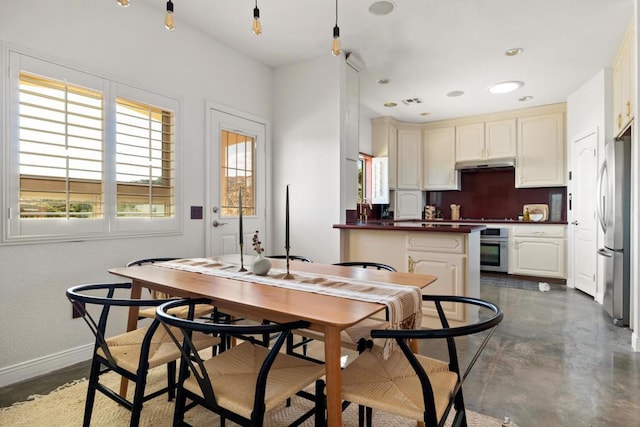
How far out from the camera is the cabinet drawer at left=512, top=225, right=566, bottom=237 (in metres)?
5.09

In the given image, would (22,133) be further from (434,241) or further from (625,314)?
(625,314)

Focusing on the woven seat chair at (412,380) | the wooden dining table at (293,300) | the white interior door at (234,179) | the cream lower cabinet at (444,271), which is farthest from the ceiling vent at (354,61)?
the woven seat chair at (412,380)

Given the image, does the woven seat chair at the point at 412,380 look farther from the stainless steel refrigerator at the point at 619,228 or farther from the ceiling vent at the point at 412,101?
the ceiling vent at the point at 412,101

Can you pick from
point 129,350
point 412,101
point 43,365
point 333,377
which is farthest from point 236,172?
point 412,101

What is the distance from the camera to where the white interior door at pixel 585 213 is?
422cm

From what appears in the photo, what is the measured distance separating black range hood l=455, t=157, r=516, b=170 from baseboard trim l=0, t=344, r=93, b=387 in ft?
18.7

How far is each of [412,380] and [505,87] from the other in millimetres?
4537

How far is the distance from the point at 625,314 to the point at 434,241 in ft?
6.18

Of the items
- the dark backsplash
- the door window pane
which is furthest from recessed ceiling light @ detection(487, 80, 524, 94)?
the door window pane

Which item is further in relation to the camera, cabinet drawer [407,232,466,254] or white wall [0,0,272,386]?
cabinet drawer [407,232,466,254]

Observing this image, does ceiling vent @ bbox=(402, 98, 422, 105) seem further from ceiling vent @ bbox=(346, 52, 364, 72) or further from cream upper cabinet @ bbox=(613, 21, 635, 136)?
cream upper cabinet @ bbox=(613, 21, 635, 136)

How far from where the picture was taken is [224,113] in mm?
3482

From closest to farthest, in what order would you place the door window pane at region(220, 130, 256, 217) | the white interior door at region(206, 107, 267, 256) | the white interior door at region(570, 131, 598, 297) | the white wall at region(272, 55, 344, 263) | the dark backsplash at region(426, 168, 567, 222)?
1. the white interior door at region(206, 107, 267, 256)
2. the door window pane at region(220, 130, 256, 217)
3. the white wall at region(272, 55, 344, 263)
4. the white interior door at region(570, 131, 598, 297)
5. the dark backsplash at region(426, 168, 567, 222)

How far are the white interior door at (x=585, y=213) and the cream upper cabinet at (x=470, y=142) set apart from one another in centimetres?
140
